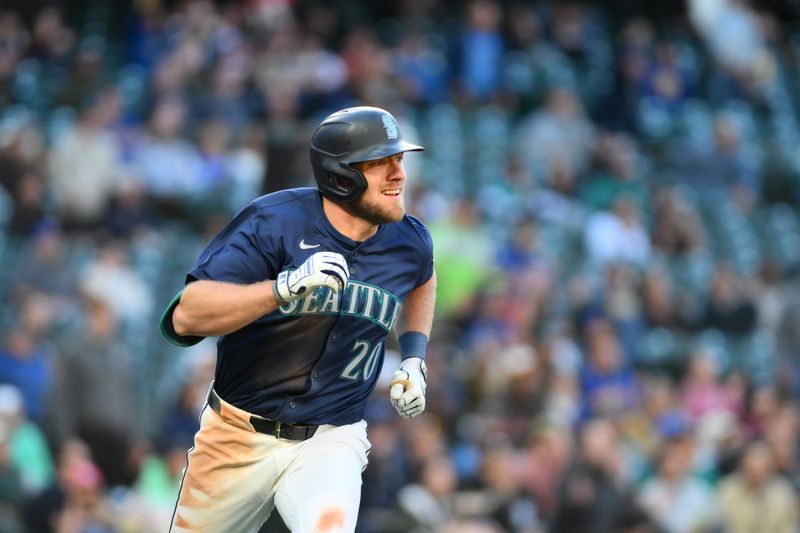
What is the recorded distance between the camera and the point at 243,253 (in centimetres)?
540

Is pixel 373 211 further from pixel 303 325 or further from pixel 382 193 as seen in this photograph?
pixel 303 325

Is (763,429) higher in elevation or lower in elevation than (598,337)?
lower

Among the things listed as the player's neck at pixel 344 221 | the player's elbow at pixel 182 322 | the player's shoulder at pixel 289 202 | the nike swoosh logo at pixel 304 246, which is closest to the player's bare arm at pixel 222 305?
the player's elbow at pixel 182 322

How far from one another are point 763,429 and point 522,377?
267 centimetres

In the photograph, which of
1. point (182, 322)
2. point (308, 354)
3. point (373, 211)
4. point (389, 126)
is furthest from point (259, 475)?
point (389, 126)

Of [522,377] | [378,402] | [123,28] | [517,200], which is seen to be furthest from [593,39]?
[378,402]

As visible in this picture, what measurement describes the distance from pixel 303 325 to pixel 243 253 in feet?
1.31

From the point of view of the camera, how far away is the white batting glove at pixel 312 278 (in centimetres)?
507

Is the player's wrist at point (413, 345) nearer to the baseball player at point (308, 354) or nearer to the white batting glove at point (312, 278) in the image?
the baseball player at point (308, 354)

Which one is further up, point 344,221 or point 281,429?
point 344,221

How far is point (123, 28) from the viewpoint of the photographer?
16391 mm

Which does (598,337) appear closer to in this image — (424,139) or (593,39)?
(424,139)

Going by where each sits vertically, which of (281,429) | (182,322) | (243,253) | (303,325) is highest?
(243,253)

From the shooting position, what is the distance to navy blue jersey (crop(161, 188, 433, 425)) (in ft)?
18.1
